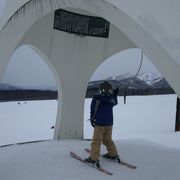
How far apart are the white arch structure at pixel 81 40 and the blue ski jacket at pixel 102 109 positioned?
5.07ft

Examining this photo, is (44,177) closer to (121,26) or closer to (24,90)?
(121,26)

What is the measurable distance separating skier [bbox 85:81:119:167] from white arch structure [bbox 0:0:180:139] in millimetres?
1498

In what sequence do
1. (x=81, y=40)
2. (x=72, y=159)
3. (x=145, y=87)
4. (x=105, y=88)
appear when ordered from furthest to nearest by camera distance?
(x=145, y=87) → (x=81, y=40) → (x=72, y=159) → (x=105, y=88)

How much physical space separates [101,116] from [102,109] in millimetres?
130

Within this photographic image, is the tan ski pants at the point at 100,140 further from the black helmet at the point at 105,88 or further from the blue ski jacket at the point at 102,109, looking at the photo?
the black helmet at the point at 105,88

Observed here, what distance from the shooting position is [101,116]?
7828 millimetres

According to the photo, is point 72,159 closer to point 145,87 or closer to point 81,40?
point 81,40

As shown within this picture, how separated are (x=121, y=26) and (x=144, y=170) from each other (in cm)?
304

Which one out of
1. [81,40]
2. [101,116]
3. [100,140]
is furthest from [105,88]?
[81,40]

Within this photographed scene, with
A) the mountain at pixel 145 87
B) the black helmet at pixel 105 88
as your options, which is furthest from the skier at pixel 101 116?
the mountain at pixel 145 87

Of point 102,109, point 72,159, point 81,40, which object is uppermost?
point 81,40

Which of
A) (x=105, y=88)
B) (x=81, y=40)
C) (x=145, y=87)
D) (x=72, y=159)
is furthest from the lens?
(x=145, y=87)

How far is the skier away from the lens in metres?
7.74

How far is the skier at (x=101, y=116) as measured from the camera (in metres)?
7.74
